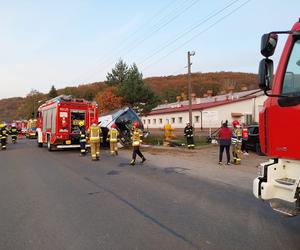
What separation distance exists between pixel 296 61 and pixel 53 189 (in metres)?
6.12

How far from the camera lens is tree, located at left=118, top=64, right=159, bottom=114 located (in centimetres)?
3853

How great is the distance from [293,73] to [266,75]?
0.34 m

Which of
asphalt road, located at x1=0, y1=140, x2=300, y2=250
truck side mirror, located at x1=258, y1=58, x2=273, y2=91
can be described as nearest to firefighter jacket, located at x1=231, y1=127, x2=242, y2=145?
asphalt road, located at x1=0, y1=140, x2=300, y2=250

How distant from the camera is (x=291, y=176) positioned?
159 inches

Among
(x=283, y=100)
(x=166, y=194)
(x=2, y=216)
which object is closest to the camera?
(x=283, y=100)

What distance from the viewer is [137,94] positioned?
3888 centimetres

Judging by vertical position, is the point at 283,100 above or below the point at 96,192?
above

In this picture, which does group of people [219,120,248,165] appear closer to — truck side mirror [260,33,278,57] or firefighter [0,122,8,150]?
truck side mirror [260,33,278,57]

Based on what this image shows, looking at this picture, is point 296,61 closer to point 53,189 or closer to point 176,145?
point 53,189

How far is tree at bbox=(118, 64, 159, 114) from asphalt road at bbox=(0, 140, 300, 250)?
2947 cm

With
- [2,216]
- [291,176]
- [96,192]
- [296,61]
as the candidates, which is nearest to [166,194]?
[96,192]

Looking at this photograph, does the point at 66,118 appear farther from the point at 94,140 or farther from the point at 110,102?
the point at 110,102

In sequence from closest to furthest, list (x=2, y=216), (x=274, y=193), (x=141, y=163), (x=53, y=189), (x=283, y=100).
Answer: (x=283, y=100), (x=274, y=193), (x=2, y=216), (x=53, y=189), (x=141, y=163)

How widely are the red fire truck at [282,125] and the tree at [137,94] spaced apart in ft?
113
